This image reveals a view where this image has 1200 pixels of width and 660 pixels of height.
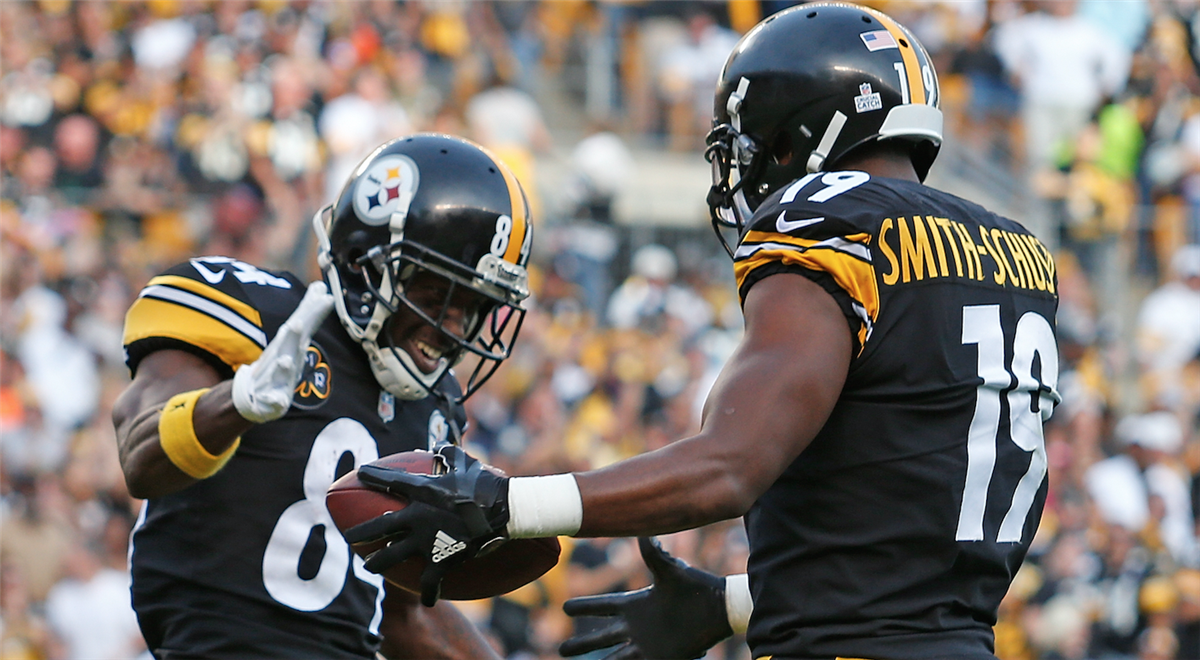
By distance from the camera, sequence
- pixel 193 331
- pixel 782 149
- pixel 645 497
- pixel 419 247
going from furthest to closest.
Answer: pixel 419 247, pixel 193 331, pixel 782 149, pixel 645 497

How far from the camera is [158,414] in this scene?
336cm

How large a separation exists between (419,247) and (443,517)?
1.27 meters

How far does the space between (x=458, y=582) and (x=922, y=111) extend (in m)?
1.35

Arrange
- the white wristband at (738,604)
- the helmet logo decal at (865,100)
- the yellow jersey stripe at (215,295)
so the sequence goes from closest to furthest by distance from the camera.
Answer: the helmet logo decal at (865,100)
the white wristband at (738,604)
the yellow jersey stripe at (215,295)

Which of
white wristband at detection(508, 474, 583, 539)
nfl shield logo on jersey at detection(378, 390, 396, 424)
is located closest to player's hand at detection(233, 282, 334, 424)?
nfl shield logo on jersey at detection(378, 390, 396, 424)

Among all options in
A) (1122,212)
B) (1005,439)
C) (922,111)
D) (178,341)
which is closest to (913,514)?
(1005,439)

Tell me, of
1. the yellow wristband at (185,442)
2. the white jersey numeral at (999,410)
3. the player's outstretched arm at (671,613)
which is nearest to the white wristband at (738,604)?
the player's outstretched arm at (671,613)

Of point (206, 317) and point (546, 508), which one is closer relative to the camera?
point (546, 508)

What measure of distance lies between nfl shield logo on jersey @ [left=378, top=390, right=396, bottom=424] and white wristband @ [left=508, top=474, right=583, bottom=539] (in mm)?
1300

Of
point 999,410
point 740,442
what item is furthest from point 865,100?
point 740,442

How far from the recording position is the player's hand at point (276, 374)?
3166 mm

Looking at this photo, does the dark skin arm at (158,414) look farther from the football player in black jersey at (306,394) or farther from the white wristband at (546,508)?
the white wristband at (546,508)

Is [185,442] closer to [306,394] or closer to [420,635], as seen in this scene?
[306,394]

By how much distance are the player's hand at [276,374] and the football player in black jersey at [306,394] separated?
0.06 m
